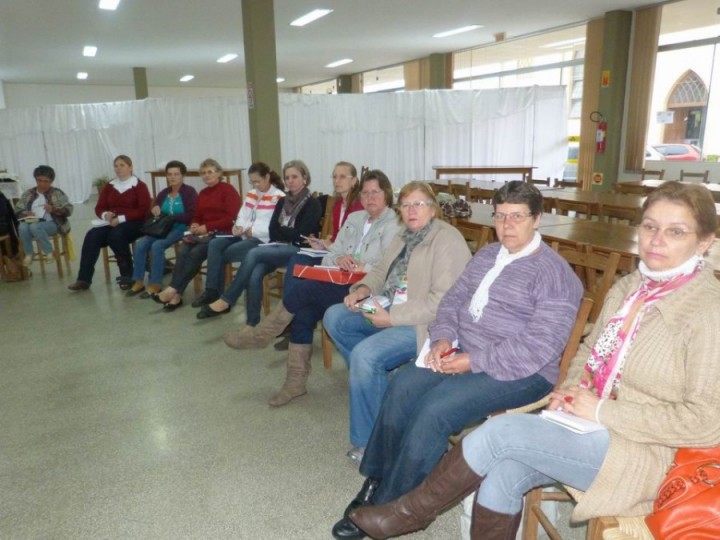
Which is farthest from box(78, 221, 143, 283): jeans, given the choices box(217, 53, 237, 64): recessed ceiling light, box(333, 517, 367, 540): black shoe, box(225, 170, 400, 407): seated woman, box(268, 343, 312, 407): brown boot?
box(217, 53, 237, 64): recessed ceiling light

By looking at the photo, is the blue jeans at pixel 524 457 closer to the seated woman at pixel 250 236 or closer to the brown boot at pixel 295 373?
the brown boot at pixel 295 373

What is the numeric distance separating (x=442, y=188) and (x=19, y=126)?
850cm

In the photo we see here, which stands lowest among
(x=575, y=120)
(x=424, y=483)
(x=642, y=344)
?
(x=424, y=483)

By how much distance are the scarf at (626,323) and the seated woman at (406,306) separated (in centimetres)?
74

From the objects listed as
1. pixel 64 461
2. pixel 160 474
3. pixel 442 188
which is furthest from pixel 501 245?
pixel 442 188

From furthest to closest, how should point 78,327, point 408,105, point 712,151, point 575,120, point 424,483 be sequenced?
point 575,120 < point 408,105 < point 712,151 < point 78,327 < point 424,483

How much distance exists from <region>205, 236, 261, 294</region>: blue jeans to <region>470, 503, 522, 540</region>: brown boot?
300 cm

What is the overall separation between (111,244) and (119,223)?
8.0 inches

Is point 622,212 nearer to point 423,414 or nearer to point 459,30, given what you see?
point 423,414

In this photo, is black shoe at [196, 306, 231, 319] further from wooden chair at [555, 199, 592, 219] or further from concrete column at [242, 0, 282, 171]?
wooden chair at [555, 199, 592, 219]

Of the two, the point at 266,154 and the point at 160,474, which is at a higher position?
the point at 266,154

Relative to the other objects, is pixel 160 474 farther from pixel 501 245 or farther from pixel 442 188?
pixel 442 188

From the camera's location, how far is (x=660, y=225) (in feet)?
4.55

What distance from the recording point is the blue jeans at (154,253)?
464 cm
